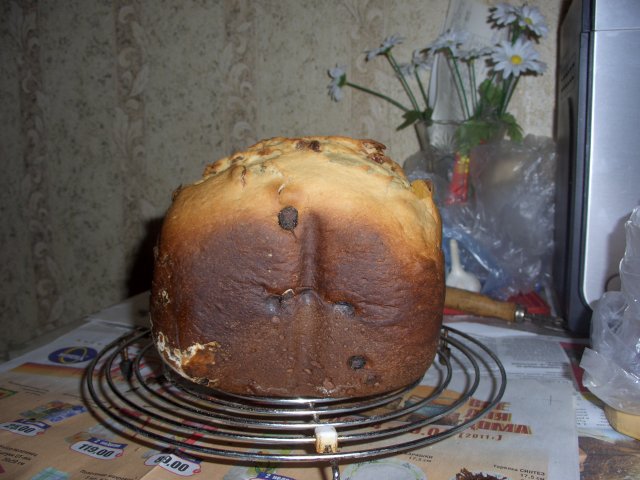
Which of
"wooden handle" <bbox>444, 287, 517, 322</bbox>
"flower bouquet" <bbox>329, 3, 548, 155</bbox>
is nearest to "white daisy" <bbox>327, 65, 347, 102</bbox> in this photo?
"flower bouquet" <bbox>329, 3, 548, 155</bbox>

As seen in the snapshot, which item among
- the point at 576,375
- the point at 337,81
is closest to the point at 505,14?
the point at 337,81

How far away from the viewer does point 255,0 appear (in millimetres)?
1655

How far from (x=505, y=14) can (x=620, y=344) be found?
40.3 inches

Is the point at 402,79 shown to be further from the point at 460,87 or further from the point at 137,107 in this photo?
the point at 137,107

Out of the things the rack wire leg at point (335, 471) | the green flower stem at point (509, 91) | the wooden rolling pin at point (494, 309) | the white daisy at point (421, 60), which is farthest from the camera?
the white daisy at point (421, 60)

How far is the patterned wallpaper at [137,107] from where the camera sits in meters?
1.62

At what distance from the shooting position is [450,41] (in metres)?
1.45

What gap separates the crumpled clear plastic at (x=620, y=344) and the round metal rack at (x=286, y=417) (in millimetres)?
121

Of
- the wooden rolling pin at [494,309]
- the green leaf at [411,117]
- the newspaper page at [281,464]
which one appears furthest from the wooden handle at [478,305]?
the green leaf at [411,117]

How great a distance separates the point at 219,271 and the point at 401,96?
1.12m

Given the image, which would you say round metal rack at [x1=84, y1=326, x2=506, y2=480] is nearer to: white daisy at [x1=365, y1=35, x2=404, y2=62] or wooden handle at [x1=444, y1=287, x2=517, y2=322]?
wooden handle at [x1=444, y1=287, x2=517, y2=322]

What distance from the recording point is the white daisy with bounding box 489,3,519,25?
4.64ft

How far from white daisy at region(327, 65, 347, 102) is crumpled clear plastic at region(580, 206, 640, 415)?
1.01 m

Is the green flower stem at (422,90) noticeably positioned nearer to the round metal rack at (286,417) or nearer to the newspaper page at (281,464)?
the round metal rack at (286,417)
